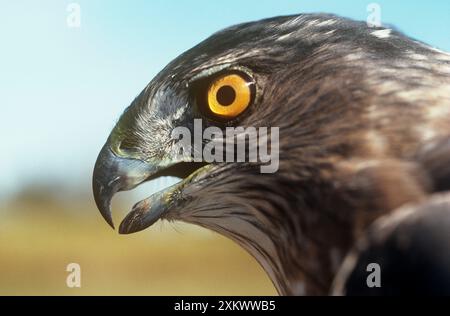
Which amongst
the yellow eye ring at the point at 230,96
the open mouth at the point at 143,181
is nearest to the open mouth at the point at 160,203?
the open mouth at the point at 143,181

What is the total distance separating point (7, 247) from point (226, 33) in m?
12.6

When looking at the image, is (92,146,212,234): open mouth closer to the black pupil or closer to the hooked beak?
the hooked beak

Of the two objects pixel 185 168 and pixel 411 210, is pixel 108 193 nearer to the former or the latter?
pixel 185 168

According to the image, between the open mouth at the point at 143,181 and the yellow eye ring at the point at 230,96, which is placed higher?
the yellow eye ring at the point at 230,96

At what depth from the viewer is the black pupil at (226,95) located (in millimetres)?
3141

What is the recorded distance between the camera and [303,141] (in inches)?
117

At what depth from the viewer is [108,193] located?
321 centimetres

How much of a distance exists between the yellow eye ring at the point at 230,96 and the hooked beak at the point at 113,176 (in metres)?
0.35

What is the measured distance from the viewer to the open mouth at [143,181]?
3.17 metres

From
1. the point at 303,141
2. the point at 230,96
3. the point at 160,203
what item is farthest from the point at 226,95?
the point at 160,203

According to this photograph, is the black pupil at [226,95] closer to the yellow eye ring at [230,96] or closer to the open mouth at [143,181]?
the yellow eye ring at [230,96]

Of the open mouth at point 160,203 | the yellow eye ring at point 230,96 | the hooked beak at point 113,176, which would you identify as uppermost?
the yellow eye ring at point 230,96

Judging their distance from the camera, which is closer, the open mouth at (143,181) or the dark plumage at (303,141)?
the dark plumage at (303,141)

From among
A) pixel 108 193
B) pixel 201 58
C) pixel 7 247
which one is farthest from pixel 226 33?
pixel 7 247
